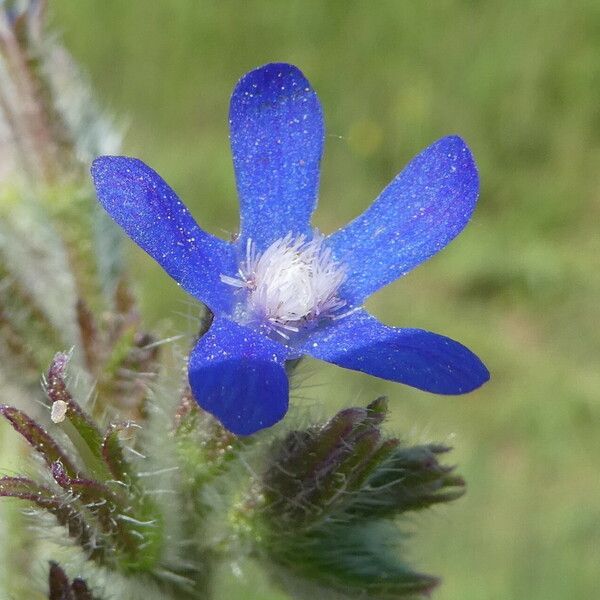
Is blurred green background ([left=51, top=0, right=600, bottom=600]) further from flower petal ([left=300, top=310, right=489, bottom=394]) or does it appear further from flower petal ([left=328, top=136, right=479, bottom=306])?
flower petal ([left=300, top=310, right=489, bottom=394])

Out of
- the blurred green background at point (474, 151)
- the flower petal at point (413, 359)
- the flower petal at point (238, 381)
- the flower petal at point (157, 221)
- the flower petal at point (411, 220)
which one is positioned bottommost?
the flower petal at point (238, 381)

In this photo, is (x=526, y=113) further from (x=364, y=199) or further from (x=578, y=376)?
(x=578, y=376)

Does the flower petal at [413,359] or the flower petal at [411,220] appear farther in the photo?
the flower petal at [411,220]

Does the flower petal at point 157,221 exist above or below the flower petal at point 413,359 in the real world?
above

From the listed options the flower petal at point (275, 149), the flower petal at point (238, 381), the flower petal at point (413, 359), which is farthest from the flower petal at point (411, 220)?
the flower petal at point (238, 381)

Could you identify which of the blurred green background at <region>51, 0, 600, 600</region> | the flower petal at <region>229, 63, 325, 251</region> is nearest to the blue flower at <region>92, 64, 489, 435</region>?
the flower petal at <region>229, 63, 325, 251</region>

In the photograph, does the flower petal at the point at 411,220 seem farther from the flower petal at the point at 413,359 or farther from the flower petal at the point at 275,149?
the flower petal at the point at 413,359

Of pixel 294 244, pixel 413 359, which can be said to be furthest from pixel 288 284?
pixel 413 359
